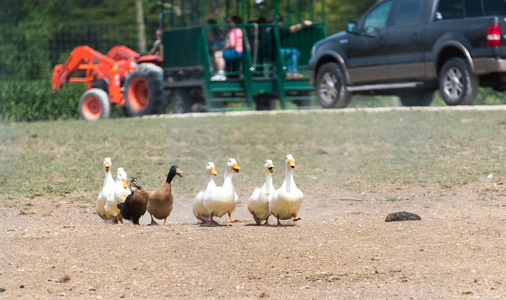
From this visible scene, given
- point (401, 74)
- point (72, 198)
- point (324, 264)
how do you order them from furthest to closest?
1. point (401, 74)
2. point (72, 198)
3. point (324, 264)

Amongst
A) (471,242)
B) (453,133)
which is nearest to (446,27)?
(453,133)

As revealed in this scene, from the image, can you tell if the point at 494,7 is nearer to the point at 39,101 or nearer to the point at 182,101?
the point at 182,101

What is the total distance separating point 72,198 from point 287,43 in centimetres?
1184

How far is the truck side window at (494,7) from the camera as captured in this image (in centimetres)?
1656

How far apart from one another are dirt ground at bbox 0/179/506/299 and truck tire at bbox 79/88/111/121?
13413 millimetres

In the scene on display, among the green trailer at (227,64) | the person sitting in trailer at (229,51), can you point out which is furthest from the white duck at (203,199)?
the person sitting in trailer at (229,51)

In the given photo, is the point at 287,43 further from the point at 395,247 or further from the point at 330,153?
the point at 395,247

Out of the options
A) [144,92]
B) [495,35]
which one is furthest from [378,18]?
[144,92]

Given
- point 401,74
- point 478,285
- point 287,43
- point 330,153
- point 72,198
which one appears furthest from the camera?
point 287,43

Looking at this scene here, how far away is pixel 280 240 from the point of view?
773 centimetres

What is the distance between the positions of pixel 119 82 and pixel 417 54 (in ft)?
24.2

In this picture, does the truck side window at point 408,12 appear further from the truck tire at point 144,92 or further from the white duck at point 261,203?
the white duck at point 261,203

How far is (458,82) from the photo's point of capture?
16781mm

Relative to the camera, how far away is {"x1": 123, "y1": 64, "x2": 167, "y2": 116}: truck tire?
2125 centimetres
